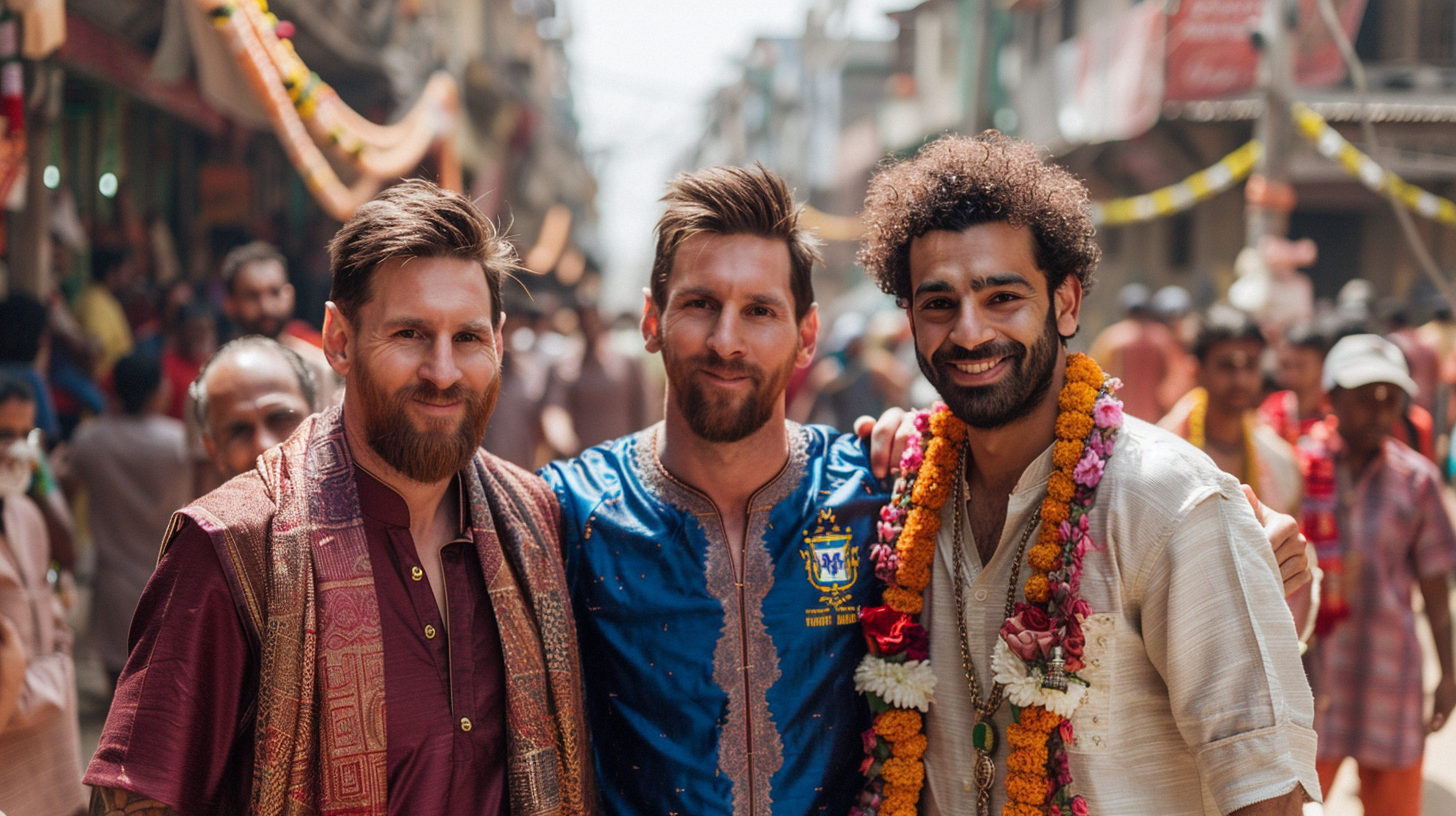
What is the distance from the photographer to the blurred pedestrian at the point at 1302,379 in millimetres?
6008

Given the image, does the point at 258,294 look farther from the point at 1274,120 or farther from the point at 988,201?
the point at 1274,120

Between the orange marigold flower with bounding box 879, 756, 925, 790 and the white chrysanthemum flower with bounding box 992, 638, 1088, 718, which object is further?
the orange marigold flower with bounding box 879, 756, 925, 790

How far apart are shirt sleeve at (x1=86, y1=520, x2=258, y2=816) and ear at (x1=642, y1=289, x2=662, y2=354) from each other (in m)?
1.18

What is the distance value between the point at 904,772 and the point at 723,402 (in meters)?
0.93

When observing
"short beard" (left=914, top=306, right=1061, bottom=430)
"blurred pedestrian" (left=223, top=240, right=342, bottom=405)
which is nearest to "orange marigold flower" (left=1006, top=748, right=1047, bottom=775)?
"short beard" (left=914, top=306, right=1061, bottom=430)

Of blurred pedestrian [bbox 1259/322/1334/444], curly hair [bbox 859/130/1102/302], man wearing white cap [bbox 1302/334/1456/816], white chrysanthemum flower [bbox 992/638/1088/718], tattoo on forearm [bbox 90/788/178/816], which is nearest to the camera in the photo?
tattoo on forearm [bbox 90/788/178/816]

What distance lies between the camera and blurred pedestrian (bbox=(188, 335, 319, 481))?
3463 mm

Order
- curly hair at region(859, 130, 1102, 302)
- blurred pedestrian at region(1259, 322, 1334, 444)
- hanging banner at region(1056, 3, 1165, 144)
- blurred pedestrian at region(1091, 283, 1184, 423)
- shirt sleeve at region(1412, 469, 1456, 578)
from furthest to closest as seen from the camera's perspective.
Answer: hanging banner at region(1056, 3, 1165, 144) → blurred pedestrian at region(1091, 283, 1184, 423) → blurred pedestrian at region(1259, 322, 1334, 444) → shirt sleeve at region(1412, 469, 1456, 578) → curly hair at region(859, 130, 1102, 302)

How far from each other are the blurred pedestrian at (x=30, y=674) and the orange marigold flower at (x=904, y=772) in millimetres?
2241

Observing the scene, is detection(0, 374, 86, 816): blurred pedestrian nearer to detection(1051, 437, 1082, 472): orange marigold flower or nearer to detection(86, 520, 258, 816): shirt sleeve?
detection(86, 520, 258, 816): shirt sleeve

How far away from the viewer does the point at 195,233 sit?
1025 cm

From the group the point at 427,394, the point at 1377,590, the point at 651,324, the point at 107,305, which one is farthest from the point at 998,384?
the point at 107,305

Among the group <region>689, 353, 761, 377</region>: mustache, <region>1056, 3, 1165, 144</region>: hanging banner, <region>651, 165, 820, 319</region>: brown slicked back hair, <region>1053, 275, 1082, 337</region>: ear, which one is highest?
<region>1056, 3, 1165, 144</region>: hanging banner

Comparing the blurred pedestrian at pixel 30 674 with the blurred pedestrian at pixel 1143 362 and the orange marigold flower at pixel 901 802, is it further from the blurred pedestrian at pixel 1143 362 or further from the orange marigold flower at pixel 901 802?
the blurred pedestrian at pixel 1143 362
